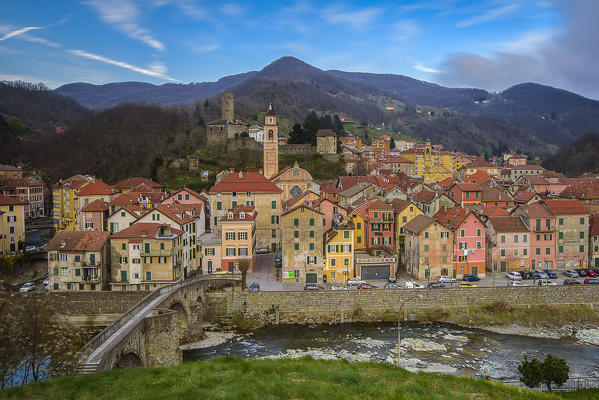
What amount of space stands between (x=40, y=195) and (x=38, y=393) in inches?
3358

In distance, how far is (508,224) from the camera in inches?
1925

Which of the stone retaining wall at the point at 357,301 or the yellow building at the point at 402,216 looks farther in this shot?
the yellow building at the point at 402,216

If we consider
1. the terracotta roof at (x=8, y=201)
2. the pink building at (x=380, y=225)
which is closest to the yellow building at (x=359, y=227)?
the pink building at (x=380, y=225)

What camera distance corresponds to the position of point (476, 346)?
35062mm

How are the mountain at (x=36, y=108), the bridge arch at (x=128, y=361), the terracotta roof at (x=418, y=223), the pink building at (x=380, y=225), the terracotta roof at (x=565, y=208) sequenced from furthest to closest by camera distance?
1. the mountain at (x=36, y=108)
2. the pink building at (x=380, y=225)
3. the terracotta roof at (x=565, y=208)
4. the terracotta roof at (x=418, y=223)
5. the bridge arch at (x=128, y=361)

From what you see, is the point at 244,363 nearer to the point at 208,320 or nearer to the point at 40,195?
the point at 208,320

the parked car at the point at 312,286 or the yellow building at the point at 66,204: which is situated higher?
the yellow building at the point at 66,204

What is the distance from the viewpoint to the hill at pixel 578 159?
14325 cm

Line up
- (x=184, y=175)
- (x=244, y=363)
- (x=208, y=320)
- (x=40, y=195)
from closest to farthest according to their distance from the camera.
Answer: (x=244, y=363)
(x=208, y=320)
(x=40, y=195)
(x=184, y=175)

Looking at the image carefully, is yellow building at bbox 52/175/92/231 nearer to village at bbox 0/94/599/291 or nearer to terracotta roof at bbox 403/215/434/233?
village at bbox 0/94/599/291

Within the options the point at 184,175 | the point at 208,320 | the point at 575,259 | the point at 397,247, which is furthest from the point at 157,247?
the point at 184,175

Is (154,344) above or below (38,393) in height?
below

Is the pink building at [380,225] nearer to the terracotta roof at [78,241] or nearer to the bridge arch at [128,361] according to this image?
the terracotta roof at [78,241]

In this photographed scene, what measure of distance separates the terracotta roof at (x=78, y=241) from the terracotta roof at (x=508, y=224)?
129 ft
